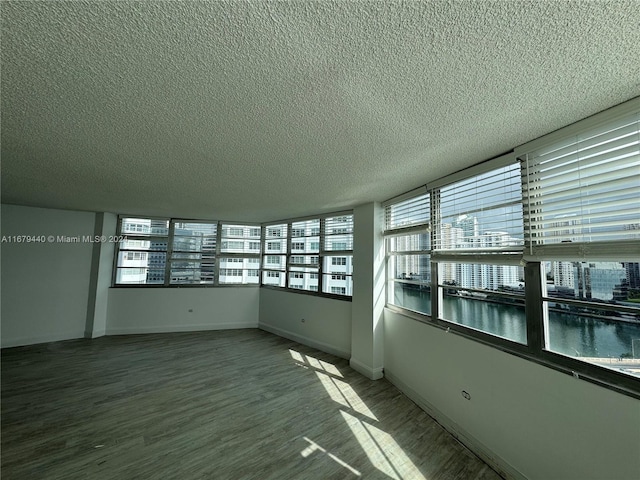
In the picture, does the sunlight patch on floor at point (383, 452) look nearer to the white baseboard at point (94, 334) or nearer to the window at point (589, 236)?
the window at point (589, 236)

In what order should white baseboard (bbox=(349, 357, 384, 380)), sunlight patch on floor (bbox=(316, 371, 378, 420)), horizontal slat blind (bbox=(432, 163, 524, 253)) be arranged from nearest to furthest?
horizontal slat blind (bbox=(432, 163, 524, 253)) → sunlight patch on floor (bbox=(316, 371, 378, 420)) → white baseboard (bbox=(349, 357, 384, 380))

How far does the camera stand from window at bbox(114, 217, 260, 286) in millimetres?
5637

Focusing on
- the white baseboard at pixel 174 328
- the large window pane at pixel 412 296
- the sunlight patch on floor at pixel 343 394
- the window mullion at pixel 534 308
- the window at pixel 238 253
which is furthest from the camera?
the window at pixel 238 253

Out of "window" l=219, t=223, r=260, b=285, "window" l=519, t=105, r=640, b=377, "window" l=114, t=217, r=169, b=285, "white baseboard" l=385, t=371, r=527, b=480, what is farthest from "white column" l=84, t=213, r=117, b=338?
"window" l=519, t=105, r=640, b=377

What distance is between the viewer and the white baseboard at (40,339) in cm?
449

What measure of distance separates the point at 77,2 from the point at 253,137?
3.51 feet

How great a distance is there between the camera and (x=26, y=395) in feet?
9.95

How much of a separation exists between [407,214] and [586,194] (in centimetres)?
183

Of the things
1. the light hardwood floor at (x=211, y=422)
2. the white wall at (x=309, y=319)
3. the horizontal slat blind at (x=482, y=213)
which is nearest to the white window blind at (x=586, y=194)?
the horizontal slat blind at (x=482, y=213)

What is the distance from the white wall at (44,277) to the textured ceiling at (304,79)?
3.21m

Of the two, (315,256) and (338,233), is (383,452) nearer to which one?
(338,233)

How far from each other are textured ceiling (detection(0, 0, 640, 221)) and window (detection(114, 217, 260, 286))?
11.3ft

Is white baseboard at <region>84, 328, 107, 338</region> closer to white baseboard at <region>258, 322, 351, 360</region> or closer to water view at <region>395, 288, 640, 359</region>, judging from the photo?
white baseboard at <region>258, 322, 351, 360</region>

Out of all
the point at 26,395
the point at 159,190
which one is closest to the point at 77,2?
the point at 159,190
